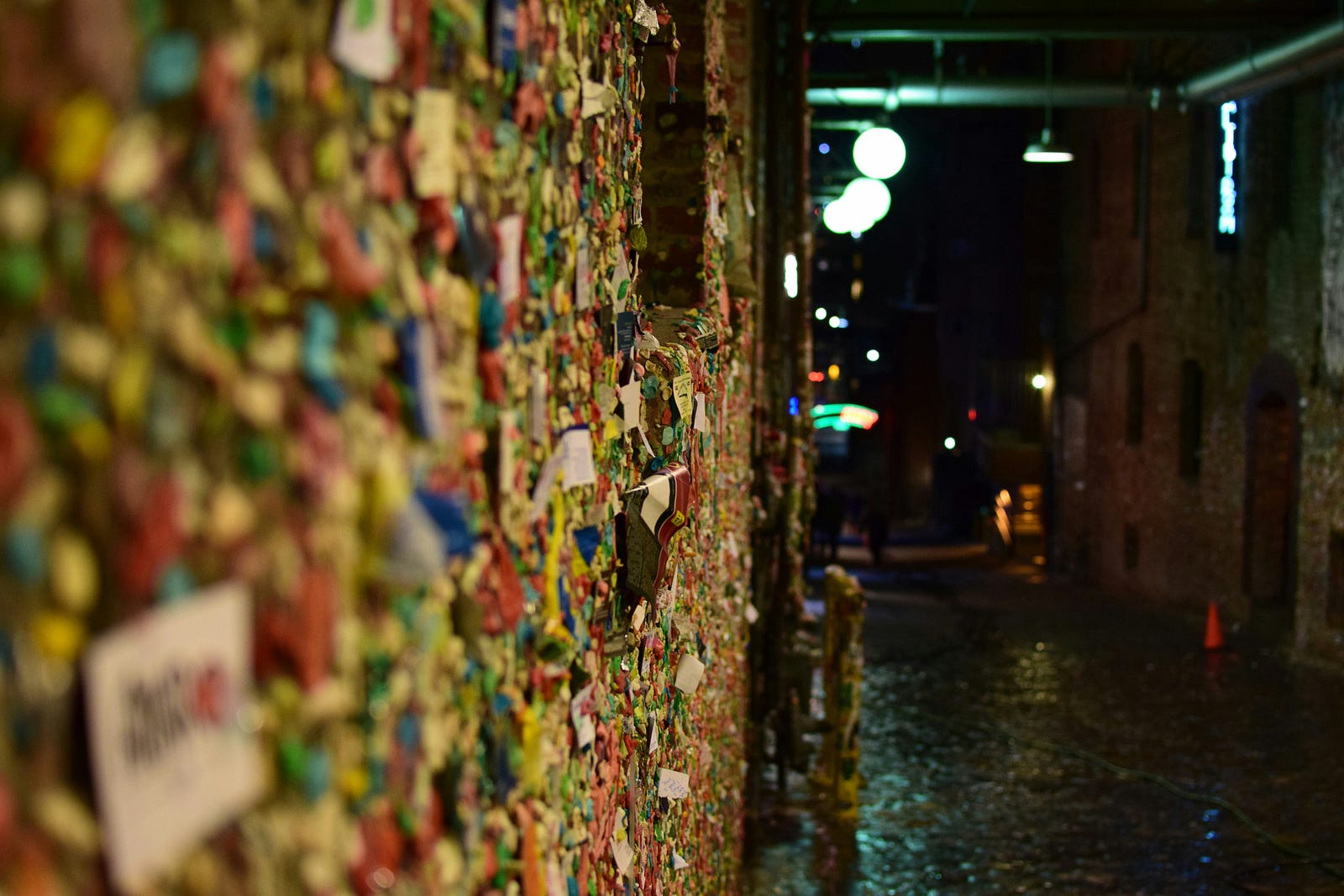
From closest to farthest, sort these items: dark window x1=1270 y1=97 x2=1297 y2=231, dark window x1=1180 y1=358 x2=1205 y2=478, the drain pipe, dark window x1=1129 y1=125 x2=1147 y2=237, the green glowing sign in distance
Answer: dark window x1=1270 y1=97 x2=1297 y2=231, dark window x1=1180 y1=358 x2=1205 y2=478, the drain pipe, dark window x1=1129 y1=125 x2=1147 y2=237, the green glowing sign in distance

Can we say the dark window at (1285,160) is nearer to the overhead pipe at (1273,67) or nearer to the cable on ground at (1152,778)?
the overhead pipe at (1273,67)

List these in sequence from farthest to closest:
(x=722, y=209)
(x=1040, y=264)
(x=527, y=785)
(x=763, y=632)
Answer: (x=1040, y=264) < (x=763, y=632) < (x=722, y=209) < (x=527, y=785)

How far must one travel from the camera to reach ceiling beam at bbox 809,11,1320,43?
1245 centimetres

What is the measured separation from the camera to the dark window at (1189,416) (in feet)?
55.6

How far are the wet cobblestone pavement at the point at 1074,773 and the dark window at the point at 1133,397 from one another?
526 cm

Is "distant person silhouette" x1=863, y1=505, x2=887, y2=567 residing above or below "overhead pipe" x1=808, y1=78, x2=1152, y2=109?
below

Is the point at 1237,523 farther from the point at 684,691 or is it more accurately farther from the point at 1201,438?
the point at 684,691

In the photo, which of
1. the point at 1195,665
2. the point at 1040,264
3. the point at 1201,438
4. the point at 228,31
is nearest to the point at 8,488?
the point at 228,31

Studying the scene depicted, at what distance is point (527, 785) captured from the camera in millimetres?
1514

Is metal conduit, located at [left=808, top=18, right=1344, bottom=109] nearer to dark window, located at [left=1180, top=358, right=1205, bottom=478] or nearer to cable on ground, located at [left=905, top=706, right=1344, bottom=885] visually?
dark window, located at [left=1180, top=358, right=1205, bottom=478]

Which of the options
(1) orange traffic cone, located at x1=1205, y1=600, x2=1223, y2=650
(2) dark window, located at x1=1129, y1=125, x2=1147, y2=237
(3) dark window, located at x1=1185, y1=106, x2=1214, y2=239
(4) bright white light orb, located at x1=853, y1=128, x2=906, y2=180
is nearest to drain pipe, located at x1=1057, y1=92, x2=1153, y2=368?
(2) dark window, located at x1=1129, y1=125, x2=1147, y2=237

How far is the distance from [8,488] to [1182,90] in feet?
50.4

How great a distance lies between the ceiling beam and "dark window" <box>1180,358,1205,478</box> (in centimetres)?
519

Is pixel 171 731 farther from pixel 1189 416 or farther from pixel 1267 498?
pixel 1189 416
